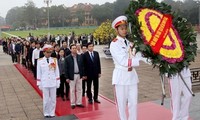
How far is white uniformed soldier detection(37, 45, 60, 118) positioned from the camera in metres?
5.76

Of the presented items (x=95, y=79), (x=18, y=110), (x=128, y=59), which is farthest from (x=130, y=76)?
(x=18, y=110)

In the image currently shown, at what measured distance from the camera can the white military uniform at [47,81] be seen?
576 centimetres

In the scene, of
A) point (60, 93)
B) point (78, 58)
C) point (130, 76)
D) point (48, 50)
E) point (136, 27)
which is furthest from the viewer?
point (60, 93)

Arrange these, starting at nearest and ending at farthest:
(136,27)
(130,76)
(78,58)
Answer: (136,27) → (130,76) → (78,58)

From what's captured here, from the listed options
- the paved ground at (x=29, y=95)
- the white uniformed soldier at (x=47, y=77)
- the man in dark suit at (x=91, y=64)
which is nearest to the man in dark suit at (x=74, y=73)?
the man in dark suit at (x=91, y=64)

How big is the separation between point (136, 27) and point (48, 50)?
2.63 metres

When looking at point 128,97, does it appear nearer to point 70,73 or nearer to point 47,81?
point 47,81

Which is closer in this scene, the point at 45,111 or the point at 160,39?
the point at 160,39

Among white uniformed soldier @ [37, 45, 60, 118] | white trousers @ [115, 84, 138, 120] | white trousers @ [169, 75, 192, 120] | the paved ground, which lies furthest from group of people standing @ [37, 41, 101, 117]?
white trousers @ [169, 75, 192, 120]

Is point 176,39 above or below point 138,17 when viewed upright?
below

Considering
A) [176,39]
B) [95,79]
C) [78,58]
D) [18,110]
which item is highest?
[176,39]

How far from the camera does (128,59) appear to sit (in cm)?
371

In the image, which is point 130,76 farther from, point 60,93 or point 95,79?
point 60,93

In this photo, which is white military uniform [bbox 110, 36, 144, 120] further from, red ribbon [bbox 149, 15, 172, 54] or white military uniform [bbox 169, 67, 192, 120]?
white military uniform [bbox 169, 67, 192, 120]
